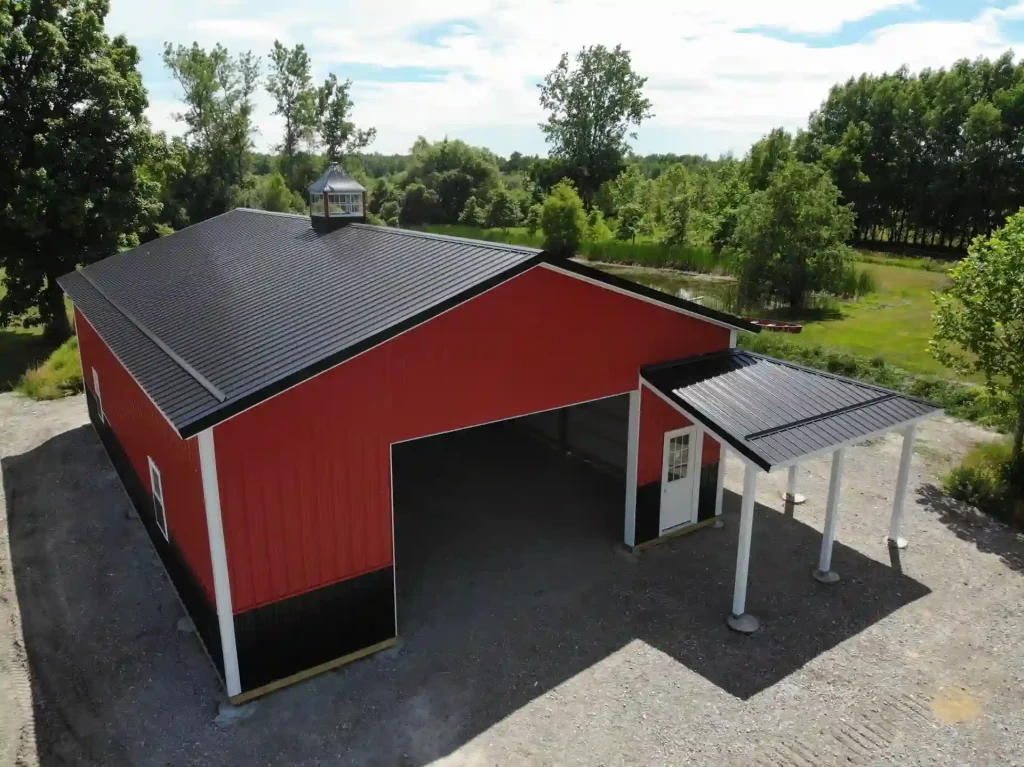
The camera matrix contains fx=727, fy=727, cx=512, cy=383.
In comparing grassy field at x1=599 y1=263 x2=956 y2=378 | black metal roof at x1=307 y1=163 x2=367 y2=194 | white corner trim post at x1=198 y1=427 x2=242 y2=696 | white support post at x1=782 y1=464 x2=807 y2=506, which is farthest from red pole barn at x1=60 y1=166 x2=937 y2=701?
grassy field at x1=599 y1=263 x2=956 y2=378

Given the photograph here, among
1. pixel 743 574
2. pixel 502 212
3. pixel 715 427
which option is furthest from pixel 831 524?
pixel 502 212

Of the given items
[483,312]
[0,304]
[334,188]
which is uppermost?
[334,188]

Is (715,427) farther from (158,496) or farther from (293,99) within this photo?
(293,99)

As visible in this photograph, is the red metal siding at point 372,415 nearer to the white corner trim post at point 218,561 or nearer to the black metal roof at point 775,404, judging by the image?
the white corner trim post at point 218,561

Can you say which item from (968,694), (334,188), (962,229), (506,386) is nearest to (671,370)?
(506,386)

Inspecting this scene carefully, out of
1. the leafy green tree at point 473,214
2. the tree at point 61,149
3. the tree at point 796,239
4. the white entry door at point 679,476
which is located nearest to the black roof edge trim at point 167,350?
the white entry door at point 679,476

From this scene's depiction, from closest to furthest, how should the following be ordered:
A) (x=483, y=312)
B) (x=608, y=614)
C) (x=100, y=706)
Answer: (x=100, y=706) → (x=483, y=312) → (x=608, y=614)

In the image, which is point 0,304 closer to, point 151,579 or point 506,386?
point 151,579
